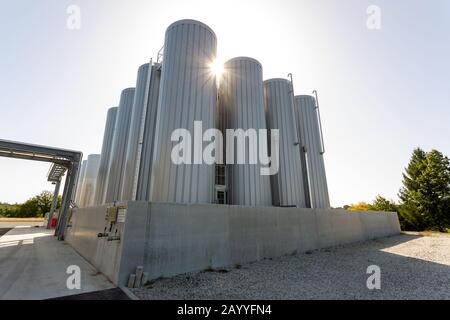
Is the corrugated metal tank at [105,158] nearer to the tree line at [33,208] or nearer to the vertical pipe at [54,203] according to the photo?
the vertical pipe at [54,203]

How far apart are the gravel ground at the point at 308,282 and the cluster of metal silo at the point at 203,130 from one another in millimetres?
2987

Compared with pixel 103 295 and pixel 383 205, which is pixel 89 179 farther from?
pixel 383 205

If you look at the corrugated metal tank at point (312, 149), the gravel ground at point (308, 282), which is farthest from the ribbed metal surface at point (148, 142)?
the corrugated metal tank at point (312, 149)

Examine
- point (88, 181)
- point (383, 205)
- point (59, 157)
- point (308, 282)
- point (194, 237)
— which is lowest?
point (308, 282)

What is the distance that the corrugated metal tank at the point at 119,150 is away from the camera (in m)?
12.3

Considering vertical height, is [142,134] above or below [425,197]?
above

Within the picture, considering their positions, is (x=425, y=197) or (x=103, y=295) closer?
(x=103, y=295)

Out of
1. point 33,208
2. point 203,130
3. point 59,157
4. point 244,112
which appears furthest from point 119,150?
point 33,208

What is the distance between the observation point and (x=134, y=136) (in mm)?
11727

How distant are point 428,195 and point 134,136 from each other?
115 feet

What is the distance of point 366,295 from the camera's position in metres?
4.33

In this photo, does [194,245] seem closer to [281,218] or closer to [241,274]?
[241,274]

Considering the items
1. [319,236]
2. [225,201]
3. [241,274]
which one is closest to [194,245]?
[241,274]

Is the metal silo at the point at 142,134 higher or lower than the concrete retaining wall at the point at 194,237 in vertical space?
higher
